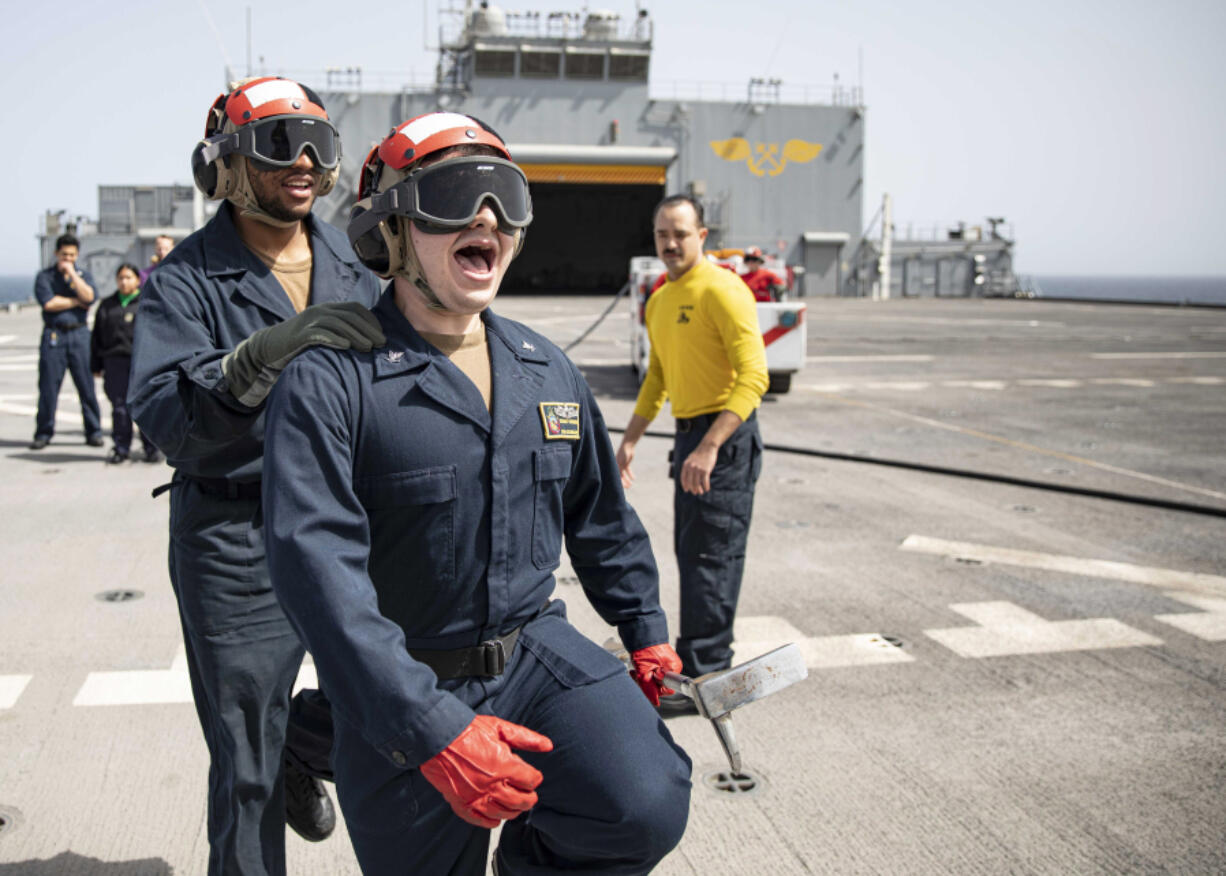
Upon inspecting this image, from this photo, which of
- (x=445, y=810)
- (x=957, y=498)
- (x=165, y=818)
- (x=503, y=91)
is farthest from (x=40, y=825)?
(x=503, y=91)

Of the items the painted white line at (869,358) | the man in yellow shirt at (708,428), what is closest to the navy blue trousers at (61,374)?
the man in yellow shirt at (708,428)

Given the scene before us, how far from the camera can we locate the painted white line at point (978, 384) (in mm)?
14727

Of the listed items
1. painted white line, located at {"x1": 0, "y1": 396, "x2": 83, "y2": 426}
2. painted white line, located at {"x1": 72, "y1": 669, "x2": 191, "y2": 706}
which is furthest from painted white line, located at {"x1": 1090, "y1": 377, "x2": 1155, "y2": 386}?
painted white line, located at {"x1": 72, "y1": 669, "x2": 191, "y2": 706}

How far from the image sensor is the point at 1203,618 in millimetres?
5301

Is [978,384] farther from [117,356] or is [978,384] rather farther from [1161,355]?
Answer: [117,356]

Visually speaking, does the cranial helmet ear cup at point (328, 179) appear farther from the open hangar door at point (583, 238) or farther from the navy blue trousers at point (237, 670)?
the open hangar door at point (583, 238)

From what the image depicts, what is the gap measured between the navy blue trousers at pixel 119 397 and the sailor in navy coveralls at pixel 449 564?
311 inches

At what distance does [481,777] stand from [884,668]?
3.29 metres

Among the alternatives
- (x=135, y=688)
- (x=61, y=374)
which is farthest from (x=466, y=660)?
(x=61, y=374)

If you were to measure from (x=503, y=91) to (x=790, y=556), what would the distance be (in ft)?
132

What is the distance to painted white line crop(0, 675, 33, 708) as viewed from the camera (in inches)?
165

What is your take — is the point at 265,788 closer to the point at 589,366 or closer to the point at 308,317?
the point at 308,317

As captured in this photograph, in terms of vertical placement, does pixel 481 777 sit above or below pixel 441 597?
below

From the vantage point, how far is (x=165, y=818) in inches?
132
